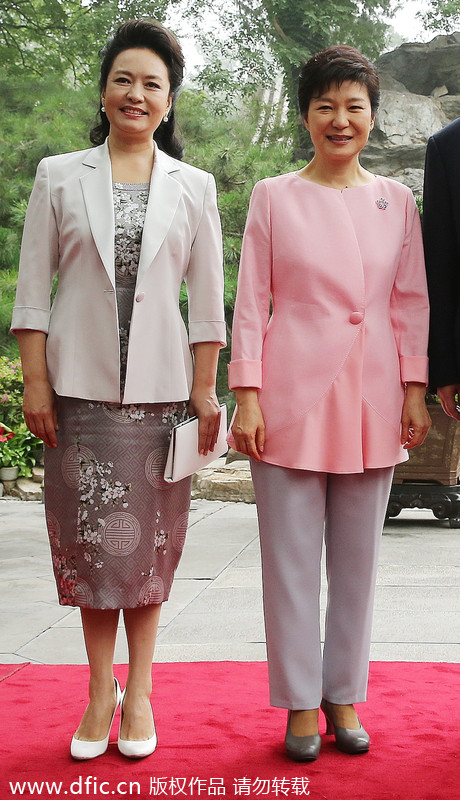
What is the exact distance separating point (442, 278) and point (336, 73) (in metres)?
0.41

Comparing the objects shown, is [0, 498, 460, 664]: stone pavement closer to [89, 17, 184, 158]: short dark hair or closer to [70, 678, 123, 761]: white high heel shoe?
[70, 678, 123, 761]: white high heel shoe

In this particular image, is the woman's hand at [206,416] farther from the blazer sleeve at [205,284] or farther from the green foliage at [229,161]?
the green foliage at [229,161]

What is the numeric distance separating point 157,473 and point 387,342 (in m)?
0.49

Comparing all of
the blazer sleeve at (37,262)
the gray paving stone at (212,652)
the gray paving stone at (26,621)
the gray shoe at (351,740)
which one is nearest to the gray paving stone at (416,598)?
the gray paving stone at (212,652)

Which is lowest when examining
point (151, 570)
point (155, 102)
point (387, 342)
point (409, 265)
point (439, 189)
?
point (151, 570)

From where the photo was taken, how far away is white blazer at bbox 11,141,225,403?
5.67ft

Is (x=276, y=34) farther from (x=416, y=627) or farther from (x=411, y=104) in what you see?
(x=416, y=627)

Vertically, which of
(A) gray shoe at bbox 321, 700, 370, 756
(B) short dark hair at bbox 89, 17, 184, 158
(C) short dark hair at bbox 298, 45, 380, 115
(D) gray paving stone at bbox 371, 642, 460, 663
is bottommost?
(D) gray paving stone at bbox 371, 642, 460, 663

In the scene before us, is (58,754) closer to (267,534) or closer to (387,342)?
(267,534)

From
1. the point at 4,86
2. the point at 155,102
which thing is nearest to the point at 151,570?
the point at 155,102

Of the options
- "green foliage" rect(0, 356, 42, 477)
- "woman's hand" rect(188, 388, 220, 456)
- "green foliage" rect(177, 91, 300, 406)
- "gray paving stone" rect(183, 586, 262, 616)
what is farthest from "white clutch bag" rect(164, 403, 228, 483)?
"green foliage" rect(177, 91, 300, 406)

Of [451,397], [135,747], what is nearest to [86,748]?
[135,747]

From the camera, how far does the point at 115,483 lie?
175 cm

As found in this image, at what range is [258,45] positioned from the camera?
33.7ft
